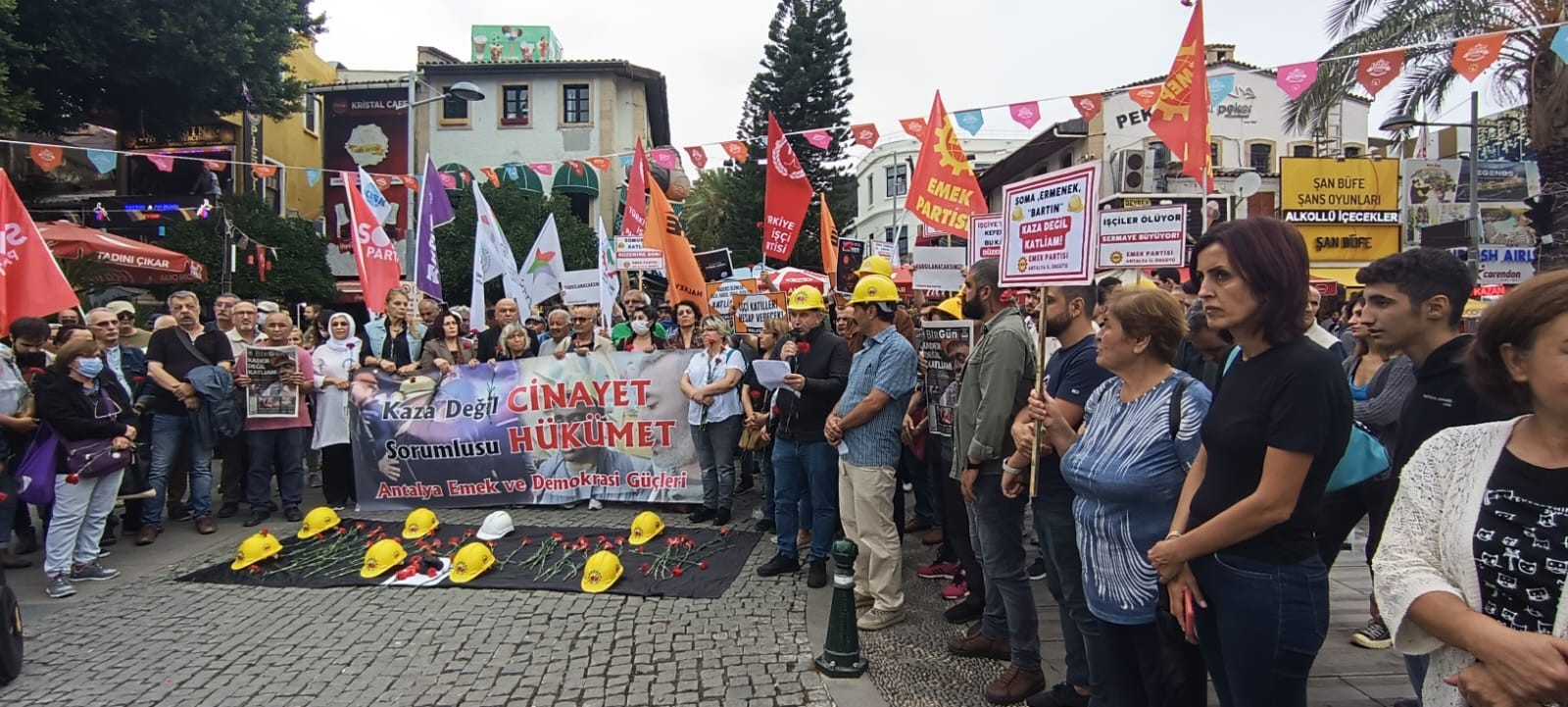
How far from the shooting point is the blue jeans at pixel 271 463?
7.66 metres

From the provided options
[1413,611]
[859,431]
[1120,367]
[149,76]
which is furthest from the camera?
[149,76]

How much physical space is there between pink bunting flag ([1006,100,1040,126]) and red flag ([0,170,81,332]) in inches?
402

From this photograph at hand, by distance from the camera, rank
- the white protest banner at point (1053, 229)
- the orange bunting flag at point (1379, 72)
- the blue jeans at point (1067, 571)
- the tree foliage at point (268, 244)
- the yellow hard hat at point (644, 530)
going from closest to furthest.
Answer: the blue jeans at point (1067, 571), the white protest banner at point (1053, 229), the yellow hard hat at point (644, 530), the orange bunting flag at point (1379, 72), the tree foliage at point (268, 244)

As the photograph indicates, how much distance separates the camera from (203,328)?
8.03 meters

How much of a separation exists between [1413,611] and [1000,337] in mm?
2509

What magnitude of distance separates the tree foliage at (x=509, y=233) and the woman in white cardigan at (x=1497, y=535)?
2543 cm

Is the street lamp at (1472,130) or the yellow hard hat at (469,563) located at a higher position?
the street lamp at (1472,130)

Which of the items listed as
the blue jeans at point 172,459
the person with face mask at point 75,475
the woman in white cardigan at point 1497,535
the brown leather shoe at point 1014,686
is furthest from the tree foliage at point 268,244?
the woman in white cardigan at point 1497,535

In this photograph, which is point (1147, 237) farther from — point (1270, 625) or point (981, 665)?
point (1270, 625)

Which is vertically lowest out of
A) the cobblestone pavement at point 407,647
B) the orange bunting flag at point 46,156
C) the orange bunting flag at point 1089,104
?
the cobblestone pavement at point 407,647

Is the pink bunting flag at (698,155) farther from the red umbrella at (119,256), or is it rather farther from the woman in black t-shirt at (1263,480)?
the woman in black t-shirt at (1263,480)

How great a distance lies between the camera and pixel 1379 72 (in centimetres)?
923

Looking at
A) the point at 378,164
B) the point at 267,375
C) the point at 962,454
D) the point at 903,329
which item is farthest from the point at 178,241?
the point at 962,454

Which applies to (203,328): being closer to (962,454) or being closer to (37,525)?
(37,525)
